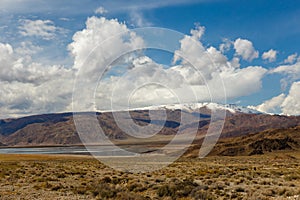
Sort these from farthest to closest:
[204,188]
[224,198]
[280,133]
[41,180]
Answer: [280,133], [41,180], [204,188], [224,198]

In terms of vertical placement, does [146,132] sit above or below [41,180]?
above

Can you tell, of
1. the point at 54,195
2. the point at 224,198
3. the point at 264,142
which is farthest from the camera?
the point at 264,142

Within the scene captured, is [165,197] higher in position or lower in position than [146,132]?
lower

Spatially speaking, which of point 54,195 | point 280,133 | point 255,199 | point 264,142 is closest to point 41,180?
point 54,195

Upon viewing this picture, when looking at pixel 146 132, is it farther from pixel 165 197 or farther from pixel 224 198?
pixel 224 198

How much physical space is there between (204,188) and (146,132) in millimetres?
5795

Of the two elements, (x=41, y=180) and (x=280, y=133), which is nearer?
(x=41, y=180)

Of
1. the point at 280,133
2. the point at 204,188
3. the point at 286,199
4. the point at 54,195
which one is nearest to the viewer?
the point at 286,199

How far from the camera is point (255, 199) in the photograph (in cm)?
1931

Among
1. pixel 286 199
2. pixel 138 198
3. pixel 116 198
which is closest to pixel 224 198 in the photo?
pixel 286 199

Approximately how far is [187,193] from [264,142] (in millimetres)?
120363

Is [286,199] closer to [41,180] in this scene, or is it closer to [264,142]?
[41,180]

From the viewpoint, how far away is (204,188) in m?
24.1

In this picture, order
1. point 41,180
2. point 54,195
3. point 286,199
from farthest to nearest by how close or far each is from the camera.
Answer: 1. point 41,180
2. point 54,195
3. point 286,199
